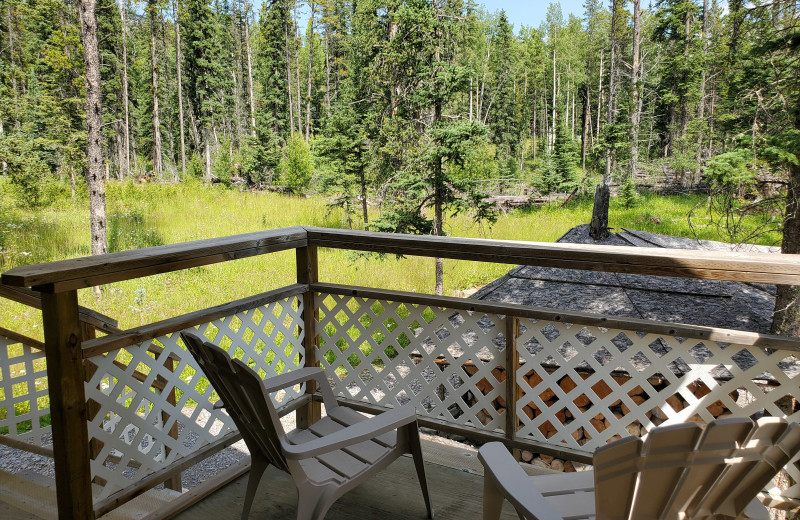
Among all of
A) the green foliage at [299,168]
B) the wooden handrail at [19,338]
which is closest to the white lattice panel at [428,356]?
the wooden handrail at [19,338]

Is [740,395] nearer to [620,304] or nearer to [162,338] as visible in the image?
[620,304]

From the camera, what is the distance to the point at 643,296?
5.63 metres

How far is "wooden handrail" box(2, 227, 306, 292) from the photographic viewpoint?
1.52 meters

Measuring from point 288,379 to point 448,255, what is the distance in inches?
32.8

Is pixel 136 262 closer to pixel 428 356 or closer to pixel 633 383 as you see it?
pixel 428 356

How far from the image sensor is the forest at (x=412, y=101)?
5375mm

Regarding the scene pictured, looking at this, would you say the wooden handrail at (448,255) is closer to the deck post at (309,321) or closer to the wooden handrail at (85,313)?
the deck post at (309,321)

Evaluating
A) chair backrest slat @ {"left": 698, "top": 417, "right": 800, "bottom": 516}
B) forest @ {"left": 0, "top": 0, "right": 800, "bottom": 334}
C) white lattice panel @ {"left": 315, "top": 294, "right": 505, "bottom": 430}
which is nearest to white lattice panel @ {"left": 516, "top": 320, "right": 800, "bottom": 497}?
white lattice panel @ {"left": 315, "top": 294, "right": 505, "bottom": 430}

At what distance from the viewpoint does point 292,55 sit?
27.5 meters

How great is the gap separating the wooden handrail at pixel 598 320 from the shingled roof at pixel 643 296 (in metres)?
2.53

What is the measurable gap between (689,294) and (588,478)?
4.61 meters

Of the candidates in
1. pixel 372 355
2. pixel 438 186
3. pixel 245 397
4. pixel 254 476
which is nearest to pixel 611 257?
pixel 372 355

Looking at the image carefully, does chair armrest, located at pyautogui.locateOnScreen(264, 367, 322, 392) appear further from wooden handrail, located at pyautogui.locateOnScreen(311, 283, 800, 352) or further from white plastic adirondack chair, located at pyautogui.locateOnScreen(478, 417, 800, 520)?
white plastic adirondack chair, located at pyautogui.locateOnScreen(478, 417, 800, 520)

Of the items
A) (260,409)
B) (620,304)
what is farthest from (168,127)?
(260,409)
